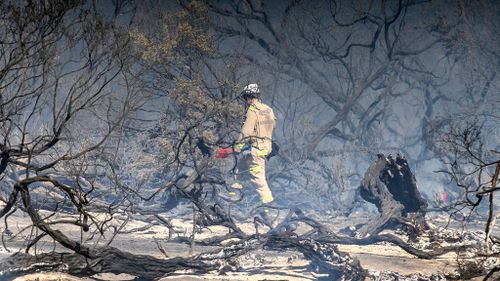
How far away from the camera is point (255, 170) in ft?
45.0

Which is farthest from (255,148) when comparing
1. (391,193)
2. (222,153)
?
(391,193)

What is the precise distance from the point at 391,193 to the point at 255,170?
3.30 metres

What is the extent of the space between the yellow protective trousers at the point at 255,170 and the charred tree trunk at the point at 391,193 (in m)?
2.57

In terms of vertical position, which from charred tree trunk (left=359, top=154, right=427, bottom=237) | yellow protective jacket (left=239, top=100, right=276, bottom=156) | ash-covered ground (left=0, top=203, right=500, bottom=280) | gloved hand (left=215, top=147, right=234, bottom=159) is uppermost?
yellow protective jacket (left=239, top=100, right=276, bottom=156)

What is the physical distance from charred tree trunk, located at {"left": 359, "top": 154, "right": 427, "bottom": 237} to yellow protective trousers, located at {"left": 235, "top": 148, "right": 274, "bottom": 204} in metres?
2.57

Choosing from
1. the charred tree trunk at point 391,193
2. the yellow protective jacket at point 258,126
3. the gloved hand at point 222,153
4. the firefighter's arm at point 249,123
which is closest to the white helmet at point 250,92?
the yellow protective jacket at point 258,126

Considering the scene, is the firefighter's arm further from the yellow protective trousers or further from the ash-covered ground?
the ash-covered ground

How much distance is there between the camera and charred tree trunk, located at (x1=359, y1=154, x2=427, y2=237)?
11.8 meters

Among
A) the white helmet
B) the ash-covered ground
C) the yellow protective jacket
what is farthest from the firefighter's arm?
the ash-covered ground

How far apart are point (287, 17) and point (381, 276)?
1477 centimetres

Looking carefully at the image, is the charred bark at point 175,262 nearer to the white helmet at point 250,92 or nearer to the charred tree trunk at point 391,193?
the charred tree trunk at point 391,193

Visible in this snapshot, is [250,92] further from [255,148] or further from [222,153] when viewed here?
[222,153]

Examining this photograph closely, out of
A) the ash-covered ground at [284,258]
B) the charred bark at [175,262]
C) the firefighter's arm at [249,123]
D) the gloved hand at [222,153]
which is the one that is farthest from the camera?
the firefighter's arm at [249,123]

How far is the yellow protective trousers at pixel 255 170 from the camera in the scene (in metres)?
13.7
